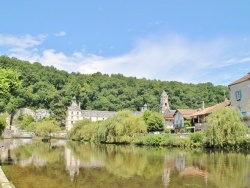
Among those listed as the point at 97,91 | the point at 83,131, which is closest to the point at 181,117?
the point at 83,131

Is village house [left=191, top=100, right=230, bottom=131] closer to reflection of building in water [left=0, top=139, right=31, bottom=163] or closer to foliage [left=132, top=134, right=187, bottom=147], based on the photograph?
foliage [left=132, top=134, right=187, bottom=147]

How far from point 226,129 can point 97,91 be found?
112m

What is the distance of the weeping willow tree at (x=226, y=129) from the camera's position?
3209 cm

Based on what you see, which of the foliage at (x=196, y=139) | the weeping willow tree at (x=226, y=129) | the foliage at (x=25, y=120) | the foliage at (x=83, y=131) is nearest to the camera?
the weeping willow tree at (x=226, y=129)

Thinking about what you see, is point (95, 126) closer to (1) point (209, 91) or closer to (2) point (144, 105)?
(2) point (144, 105)

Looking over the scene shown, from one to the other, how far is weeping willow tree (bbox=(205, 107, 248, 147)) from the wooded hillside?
97.0 metres

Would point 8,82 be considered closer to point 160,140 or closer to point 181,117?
point 160,140

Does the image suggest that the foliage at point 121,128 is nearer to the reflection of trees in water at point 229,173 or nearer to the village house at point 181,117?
the village house at point 181,117

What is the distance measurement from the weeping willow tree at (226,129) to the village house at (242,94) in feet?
15.1

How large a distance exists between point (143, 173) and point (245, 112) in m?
24.5

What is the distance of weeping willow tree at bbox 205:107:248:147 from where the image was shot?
105 ft

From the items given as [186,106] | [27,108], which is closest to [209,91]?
[186,106]

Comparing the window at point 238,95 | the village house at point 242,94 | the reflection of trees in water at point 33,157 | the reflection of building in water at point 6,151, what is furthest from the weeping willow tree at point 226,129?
the reflection of building in water at point 6,151

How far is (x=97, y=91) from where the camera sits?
14150 centimetres
